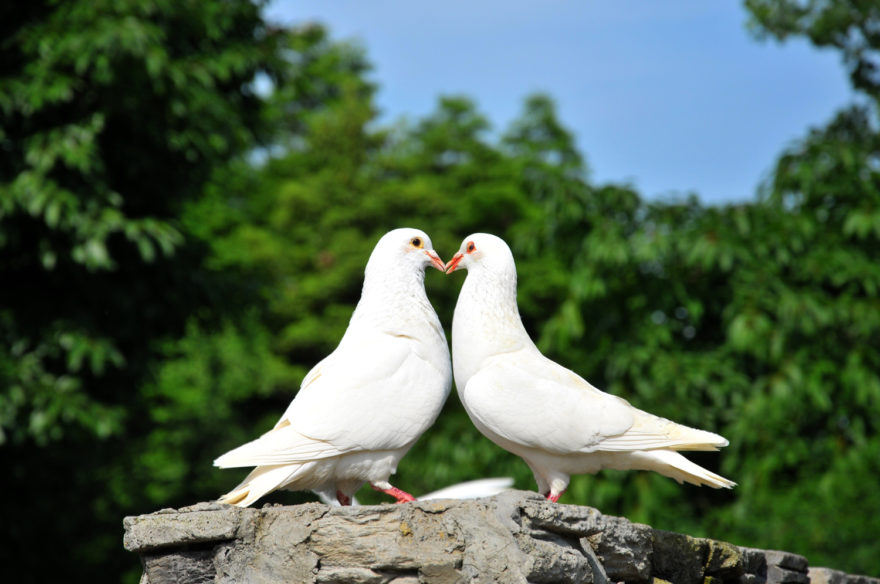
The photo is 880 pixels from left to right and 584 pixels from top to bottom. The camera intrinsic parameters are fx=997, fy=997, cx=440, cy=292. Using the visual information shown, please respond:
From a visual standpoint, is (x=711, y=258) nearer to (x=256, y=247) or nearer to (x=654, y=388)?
(x=654, y=388)

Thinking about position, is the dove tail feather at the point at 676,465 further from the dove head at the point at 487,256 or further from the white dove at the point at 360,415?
the dove head at the point at 487,256

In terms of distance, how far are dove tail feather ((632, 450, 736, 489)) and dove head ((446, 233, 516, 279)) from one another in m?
0.93

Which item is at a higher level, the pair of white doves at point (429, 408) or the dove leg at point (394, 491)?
the pair of white doves at point (429, 408)

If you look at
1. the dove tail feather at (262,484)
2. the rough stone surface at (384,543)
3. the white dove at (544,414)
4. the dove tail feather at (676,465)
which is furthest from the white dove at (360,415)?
the dove tail feather at (676,465)

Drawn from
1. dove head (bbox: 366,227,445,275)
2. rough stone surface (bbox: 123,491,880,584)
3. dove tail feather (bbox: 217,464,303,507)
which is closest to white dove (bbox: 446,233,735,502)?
dove head (bbox: 366,227,445,275)

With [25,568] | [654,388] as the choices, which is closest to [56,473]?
[25,568]

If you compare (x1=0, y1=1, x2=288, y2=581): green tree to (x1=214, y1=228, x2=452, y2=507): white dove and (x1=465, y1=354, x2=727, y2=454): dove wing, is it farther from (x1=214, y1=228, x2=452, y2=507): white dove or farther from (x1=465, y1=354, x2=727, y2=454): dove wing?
(x1=465, y1=354, x2=727, y2=454): dove wing

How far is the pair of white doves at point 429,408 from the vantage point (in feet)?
12.1

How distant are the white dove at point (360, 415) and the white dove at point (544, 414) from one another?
5.7 inches

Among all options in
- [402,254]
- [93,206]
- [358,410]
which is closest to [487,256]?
[402,254]

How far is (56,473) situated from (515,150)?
17318 mm

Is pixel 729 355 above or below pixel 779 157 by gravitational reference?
below

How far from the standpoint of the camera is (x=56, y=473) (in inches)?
409

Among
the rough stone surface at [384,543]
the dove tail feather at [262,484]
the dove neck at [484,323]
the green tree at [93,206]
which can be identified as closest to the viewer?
the rough stone surface at [384,543]
